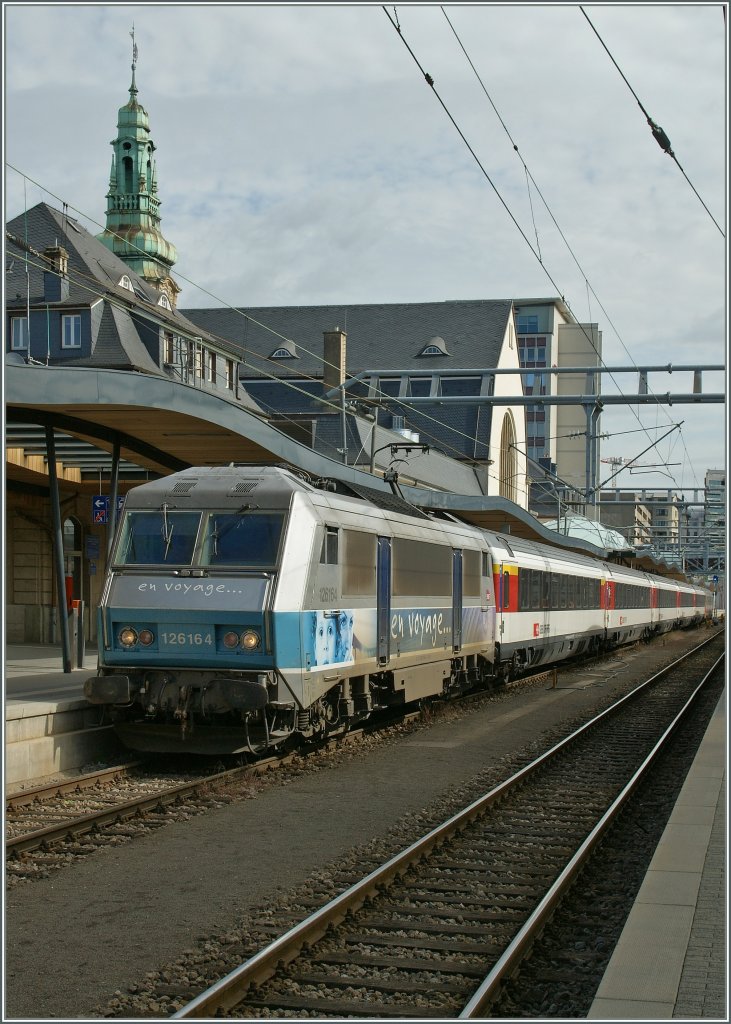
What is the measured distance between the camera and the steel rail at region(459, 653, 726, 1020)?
591cm

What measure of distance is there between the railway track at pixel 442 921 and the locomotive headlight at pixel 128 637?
3.96 metres

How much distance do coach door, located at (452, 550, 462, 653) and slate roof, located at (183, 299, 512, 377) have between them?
46991 mm

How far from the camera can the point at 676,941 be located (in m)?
6.30

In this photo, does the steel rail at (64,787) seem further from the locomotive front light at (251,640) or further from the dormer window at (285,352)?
the dormer window at (285,352)

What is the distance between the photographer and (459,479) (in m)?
51.3

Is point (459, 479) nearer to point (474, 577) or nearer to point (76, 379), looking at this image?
point (474, 577)

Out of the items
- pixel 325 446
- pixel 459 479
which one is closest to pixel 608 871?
pixel 325 446

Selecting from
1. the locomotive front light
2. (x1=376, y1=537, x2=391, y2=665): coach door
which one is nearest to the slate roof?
(x1=376, y1=537, x2=391, y2=665): coach door

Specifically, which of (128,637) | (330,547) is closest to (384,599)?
(330,547)

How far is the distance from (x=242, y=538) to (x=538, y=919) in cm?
614

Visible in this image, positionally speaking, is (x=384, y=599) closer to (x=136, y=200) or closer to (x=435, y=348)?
(x=435, y=348)

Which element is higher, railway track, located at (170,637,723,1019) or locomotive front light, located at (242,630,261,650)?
locomotive front light, located at (242,630,261,650)

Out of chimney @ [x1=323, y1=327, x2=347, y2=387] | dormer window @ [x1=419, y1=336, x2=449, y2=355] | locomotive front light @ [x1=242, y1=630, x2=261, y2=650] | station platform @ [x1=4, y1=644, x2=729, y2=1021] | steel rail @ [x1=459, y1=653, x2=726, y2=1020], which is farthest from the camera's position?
dormer window @ [x1=419, y1=336, x2=449, y2=355]

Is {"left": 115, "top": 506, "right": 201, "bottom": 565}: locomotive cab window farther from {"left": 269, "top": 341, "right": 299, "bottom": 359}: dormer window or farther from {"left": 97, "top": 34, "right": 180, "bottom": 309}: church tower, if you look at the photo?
{"left": 97, "top": 34, "right": 180, "bottom": 309}: church tower
